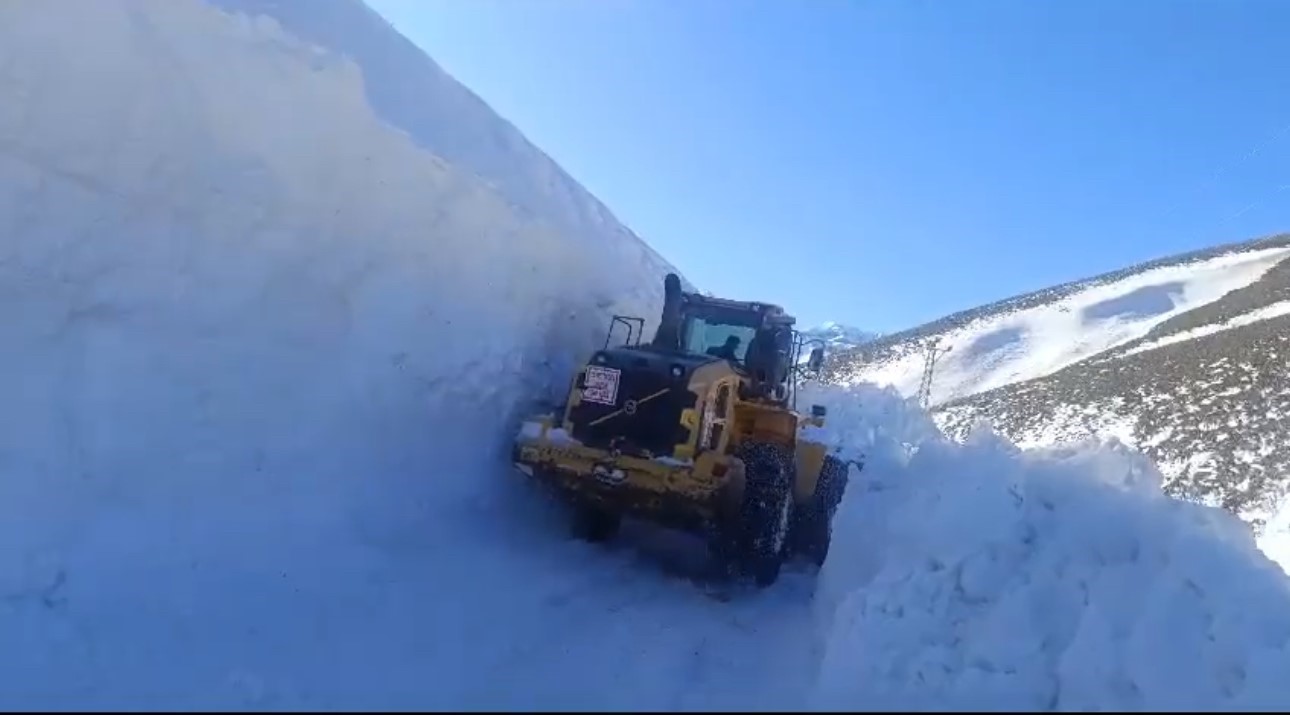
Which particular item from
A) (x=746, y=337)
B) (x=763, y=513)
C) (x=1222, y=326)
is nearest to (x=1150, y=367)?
(x=1222, y=326)

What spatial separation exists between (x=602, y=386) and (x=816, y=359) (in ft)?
10.4

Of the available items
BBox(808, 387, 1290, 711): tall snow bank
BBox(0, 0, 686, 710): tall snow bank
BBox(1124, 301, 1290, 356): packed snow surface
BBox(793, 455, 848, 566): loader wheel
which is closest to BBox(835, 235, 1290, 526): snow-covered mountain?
BBox(1124, 301, 1290, 356): packed snow surface

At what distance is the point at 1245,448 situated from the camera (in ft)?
63.8

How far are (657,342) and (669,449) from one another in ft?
8.19

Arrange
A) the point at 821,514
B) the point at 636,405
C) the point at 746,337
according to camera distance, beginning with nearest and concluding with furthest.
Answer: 1. the point at 636,405
2. the point at 821,514
3. the point at 746,337

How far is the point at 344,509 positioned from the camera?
25.3 ft

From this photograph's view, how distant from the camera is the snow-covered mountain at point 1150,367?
19.8m

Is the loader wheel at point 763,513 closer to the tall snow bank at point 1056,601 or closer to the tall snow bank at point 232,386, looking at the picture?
the tall snow bank at point 1056,601

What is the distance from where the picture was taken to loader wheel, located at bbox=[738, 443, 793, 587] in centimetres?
820

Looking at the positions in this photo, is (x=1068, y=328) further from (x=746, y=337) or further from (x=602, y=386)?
(x=602, y=386)

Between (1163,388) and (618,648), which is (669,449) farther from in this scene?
(1163,388)

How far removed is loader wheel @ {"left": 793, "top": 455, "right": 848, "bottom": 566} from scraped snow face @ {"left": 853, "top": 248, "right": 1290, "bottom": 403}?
3242cm

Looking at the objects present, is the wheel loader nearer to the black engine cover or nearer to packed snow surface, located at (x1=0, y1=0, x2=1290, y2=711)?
the black engine cover

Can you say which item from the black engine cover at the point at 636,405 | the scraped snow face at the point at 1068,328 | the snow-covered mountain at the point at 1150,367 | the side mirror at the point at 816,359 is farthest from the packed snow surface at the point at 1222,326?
the black engine cover at the point at 636,405
